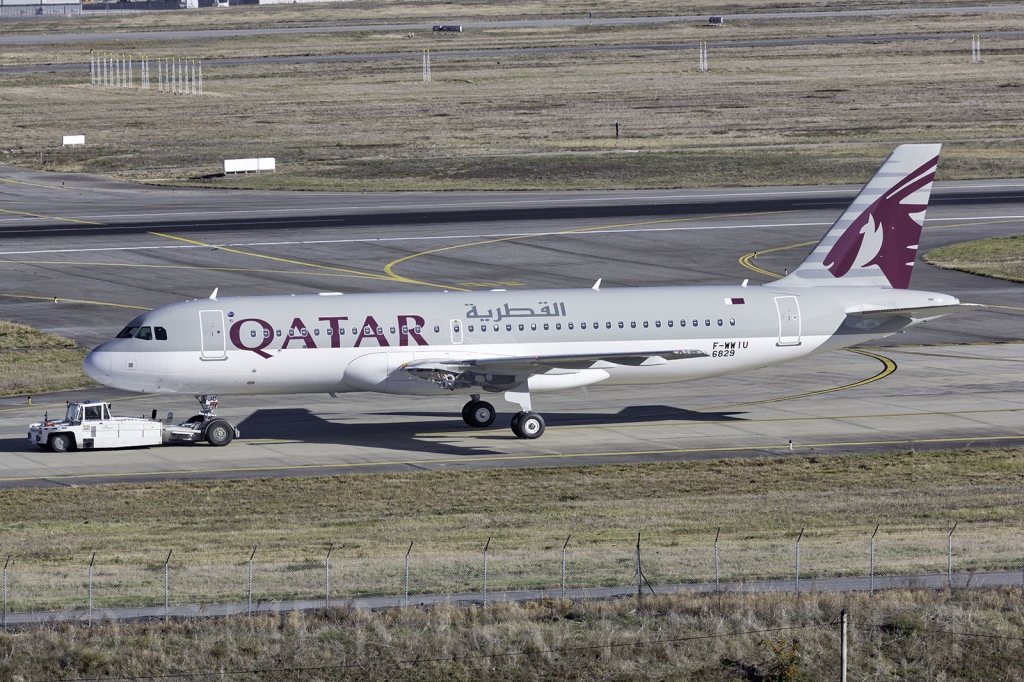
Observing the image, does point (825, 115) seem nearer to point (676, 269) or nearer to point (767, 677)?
point (676, 269)

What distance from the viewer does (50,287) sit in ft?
263

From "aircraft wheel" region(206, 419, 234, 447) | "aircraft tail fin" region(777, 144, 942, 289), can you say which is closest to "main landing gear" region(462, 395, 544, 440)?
"aircraft wheel" region(206, 419, 234, 447)

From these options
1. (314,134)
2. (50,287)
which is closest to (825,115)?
(314,134)

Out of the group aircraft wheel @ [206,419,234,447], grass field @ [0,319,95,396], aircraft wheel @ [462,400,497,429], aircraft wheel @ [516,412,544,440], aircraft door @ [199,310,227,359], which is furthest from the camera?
grass field @ [0,319,95,396]

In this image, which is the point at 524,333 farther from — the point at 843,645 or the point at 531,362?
the point at 843,645

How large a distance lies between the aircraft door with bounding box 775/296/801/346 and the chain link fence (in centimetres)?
1685

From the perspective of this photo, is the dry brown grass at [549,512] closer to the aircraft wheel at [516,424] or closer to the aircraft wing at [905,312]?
the aircraft wheel at [516,424]

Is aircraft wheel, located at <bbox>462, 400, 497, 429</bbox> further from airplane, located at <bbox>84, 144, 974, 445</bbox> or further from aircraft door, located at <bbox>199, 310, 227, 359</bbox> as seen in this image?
aircraft door, located at <bbox>199, 310, 227, 359</bbox>

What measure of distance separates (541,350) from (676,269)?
34223 mm

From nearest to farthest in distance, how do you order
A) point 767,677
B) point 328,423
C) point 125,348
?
point 767,677 < point 125,348 < point 328,423

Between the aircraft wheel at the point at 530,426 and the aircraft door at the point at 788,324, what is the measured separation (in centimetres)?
930

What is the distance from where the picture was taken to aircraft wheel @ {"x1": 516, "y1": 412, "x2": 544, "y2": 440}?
50469 millimetres

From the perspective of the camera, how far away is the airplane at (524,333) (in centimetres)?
4884

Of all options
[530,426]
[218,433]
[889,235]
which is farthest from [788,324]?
[218,433]
